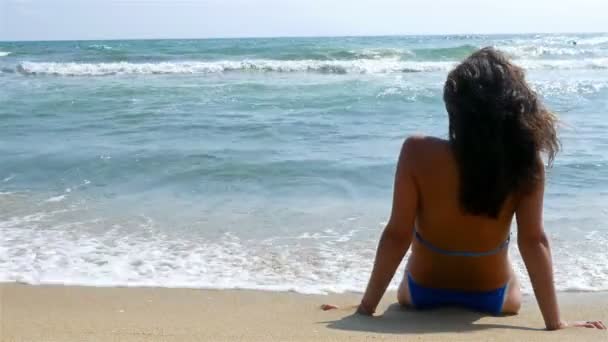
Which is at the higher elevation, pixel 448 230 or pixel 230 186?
pixel 448 230

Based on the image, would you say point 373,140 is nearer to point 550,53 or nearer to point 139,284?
point 139,284

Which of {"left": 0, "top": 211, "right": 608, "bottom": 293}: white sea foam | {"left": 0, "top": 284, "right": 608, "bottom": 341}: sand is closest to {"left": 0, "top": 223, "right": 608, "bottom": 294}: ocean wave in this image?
{"left": 0, "top": 211, "right": 608, "bottom": 293}: white sea foam

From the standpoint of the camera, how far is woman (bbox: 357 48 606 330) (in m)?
2.37

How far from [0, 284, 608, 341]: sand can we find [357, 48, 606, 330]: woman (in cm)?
13

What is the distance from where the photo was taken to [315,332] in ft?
8.50

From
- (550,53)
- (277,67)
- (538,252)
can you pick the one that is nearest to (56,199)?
(538,252)

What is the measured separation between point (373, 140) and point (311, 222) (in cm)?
396

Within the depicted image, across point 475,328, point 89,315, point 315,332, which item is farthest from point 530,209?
point 89,315

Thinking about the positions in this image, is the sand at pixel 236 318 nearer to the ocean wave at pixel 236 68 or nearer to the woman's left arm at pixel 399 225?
the woman's left arm at pixel 399 225

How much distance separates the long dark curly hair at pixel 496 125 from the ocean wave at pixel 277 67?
20.3m

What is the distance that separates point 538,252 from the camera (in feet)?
8.42

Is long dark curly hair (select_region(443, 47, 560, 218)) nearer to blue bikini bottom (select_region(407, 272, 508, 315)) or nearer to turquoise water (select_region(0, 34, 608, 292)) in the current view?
turquoise water (select_region(0, 34, 608, 292))

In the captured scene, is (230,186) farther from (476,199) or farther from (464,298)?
(476,199)

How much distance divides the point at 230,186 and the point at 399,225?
13.1ft
